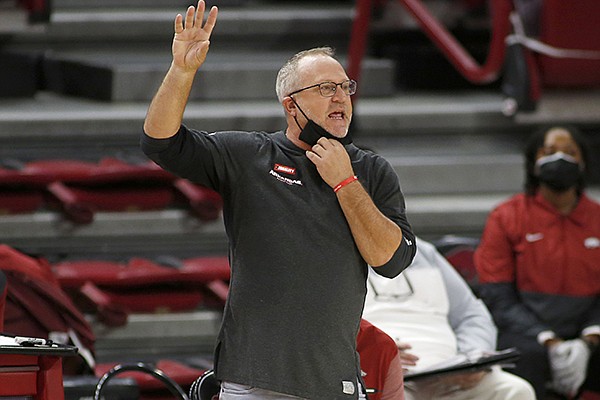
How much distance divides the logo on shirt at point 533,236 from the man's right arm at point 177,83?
245cm

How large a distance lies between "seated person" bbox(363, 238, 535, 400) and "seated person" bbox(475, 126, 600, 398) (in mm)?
362

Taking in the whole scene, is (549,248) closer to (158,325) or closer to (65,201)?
(158,325)

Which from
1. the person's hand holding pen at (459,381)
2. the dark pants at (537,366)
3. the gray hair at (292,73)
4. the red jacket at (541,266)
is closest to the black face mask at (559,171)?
the red jacket at (541,266)

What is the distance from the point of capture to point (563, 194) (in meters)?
4.99

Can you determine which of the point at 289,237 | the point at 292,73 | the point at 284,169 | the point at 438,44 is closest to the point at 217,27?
the point at 438,44

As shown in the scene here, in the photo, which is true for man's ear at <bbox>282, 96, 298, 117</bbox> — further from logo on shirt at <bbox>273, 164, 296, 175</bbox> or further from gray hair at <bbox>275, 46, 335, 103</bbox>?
logo on shirt at <bbox>273, 164, 296, 175</bbox>

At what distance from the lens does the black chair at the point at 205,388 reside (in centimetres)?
306

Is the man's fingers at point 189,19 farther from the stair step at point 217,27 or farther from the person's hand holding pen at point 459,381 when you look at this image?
the stair step at point 217,27

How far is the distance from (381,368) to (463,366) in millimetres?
631

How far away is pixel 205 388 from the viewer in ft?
10.1

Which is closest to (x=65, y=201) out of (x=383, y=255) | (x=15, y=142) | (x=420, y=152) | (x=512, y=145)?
(x=15, y=142)

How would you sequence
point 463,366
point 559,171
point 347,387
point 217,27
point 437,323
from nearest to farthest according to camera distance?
point 347,387
point 463,366
point 437,323
point 559,171
point 217,27

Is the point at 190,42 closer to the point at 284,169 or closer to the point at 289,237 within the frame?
the point at 284,169

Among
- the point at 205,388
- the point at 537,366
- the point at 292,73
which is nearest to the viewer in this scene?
the point at 292,73
